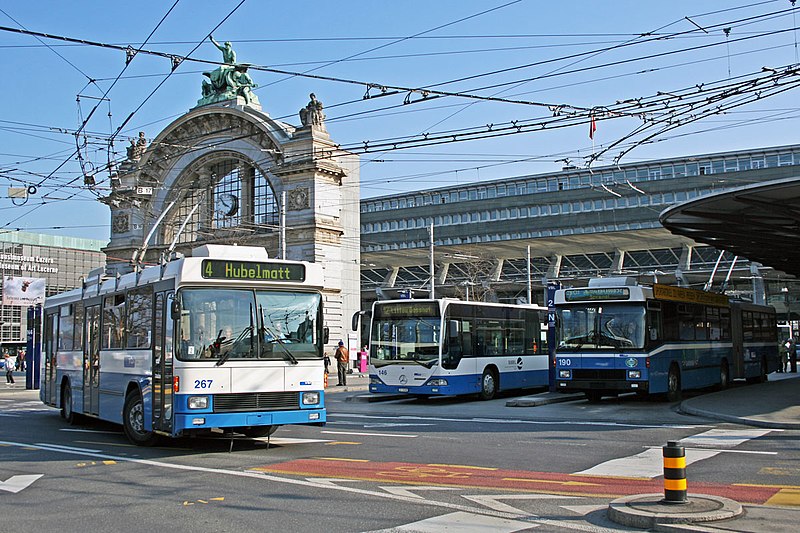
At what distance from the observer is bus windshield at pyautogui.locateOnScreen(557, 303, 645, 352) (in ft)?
69.9

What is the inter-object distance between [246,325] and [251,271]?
83cm

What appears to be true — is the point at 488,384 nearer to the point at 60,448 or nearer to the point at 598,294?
the point at 598,294

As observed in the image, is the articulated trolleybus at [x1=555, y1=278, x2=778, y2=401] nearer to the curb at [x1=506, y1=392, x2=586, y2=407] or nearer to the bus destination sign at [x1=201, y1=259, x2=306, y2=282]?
the curb at [x1=506, y1=392, x2=586, y2=407]

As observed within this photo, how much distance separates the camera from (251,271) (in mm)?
13312

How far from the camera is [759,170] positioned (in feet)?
212

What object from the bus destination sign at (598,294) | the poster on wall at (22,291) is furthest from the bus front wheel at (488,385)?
the poster on wall at (22,291)

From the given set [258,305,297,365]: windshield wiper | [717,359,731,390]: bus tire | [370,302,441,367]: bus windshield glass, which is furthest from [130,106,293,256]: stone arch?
[258,305,297,365]: windshield wiper

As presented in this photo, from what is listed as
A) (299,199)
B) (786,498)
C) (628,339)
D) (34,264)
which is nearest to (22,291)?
(299,199)

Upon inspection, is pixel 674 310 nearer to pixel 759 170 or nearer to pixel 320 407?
pixel 320 407

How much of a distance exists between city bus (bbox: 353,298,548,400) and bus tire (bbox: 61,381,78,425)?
7453 millimetres

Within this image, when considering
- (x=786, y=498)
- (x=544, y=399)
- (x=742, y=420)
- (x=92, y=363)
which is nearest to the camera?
(x=786, y=498)

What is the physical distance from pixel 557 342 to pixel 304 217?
3302 cm

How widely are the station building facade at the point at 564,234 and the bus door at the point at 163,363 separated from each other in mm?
47555

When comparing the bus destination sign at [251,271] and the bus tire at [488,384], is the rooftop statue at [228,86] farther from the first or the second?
the bus destination sign at [251,271]
